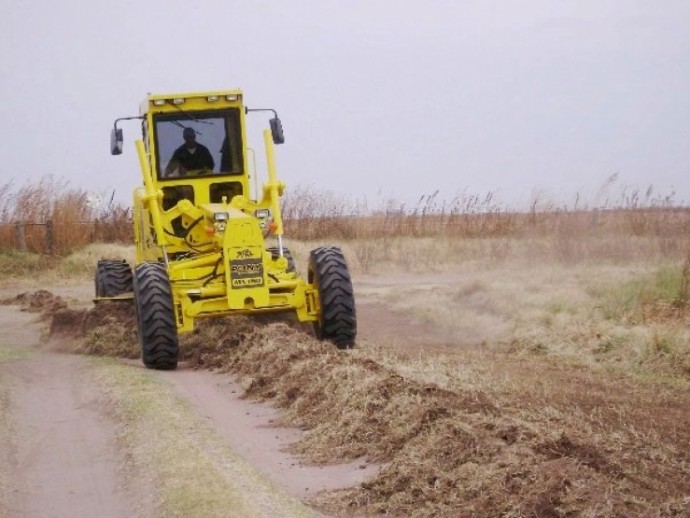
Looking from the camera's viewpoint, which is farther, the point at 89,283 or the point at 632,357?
the point at 89,283

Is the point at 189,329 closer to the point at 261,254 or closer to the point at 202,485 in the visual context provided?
the point at 261,254

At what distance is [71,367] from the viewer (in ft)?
43.1

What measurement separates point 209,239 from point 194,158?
1.23 meters

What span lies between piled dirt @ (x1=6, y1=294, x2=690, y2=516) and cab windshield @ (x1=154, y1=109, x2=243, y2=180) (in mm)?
3404

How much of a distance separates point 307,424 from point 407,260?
66.5 ft

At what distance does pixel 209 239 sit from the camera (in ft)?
47.0

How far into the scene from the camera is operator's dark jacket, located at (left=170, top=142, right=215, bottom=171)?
14703mm

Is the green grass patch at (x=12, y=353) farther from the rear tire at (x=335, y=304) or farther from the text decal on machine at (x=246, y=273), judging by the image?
the rear tire at (x=335, y=304)

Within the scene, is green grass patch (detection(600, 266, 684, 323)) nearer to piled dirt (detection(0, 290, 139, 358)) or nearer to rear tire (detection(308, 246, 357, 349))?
rear tire (detection(308, 246, 357, 349))

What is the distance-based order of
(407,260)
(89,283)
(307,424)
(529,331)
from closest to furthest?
(307,424) → (529,331) → (89,283) → (407,260)

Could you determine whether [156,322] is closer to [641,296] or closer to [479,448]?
[479,448]

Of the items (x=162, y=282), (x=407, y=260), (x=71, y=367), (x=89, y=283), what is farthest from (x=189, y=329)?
(x=407, y=260)

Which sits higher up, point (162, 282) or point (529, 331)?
point (162, 282)

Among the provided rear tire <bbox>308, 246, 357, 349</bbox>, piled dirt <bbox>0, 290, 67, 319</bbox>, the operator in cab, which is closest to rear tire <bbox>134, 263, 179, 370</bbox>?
rear tire <bbox>308, 246, 357, 349</bbox>
